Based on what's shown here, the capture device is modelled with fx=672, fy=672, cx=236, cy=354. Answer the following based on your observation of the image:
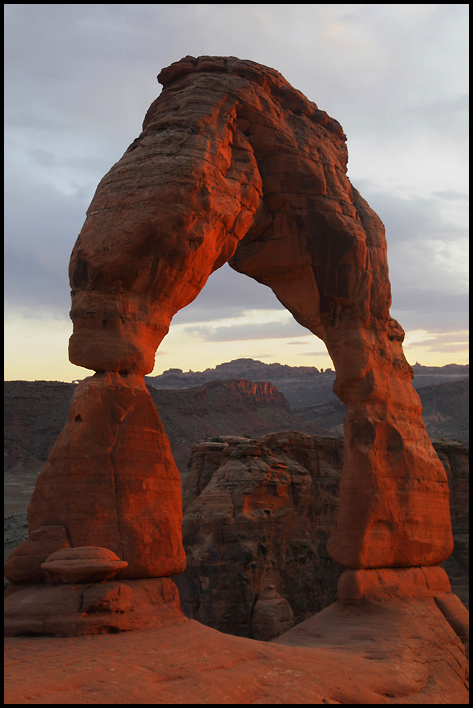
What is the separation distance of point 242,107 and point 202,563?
10.8 m

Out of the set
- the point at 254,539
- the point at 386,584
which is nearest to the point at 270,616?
the point at 254,539

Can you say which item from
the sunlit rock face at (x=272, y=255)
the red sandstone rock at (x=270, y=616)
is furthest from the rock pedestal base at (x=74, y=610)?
the red sandstone rock at (x=270, y=616)

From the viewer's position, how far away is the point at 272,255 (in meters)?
11.1

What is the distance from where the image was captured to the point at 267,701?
5660mm

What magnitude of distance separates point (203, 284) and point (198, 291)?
0.45 feet

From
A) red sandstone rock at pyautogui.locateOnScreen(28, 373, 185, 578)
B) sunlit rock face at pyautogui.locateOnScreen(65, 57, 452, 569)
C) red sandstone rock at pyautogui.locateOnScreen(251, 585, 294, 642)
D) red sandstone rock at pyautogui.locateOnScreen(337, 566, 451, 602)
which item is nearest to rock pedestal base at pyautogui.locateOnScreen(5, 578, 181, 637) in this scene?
red sandstone rock at pyautogui.locateOnScreen(28, 373, 185, 578)

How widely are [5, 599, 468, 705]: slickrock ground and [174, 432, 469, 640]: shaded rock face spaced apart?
679 centimetres

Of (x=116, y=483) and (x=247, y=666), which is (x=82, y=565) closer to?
(x=116, y=483)

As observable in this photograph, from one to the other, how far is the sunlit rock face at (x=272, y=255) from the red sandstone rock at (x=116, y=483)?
48 centimetres

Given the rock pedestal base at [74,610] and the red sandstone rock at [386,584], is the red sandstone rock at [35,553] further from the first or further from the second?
the red sandstone rock at [386,584]

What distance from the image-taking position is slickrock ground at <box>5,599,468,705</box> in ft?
16.6

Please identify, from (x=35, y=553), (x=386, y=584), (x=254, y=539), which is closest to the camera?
(x=35, y=553)

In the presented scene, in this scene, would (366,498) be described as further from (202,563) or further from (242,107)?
(202,563)

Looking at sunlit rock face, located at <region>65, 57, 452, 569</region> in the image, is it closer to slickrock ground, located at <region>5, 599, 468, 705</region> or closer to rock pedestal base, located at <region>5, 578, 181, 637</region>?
slickrock ground, located at <region>5, 599, 468, 705</region>
